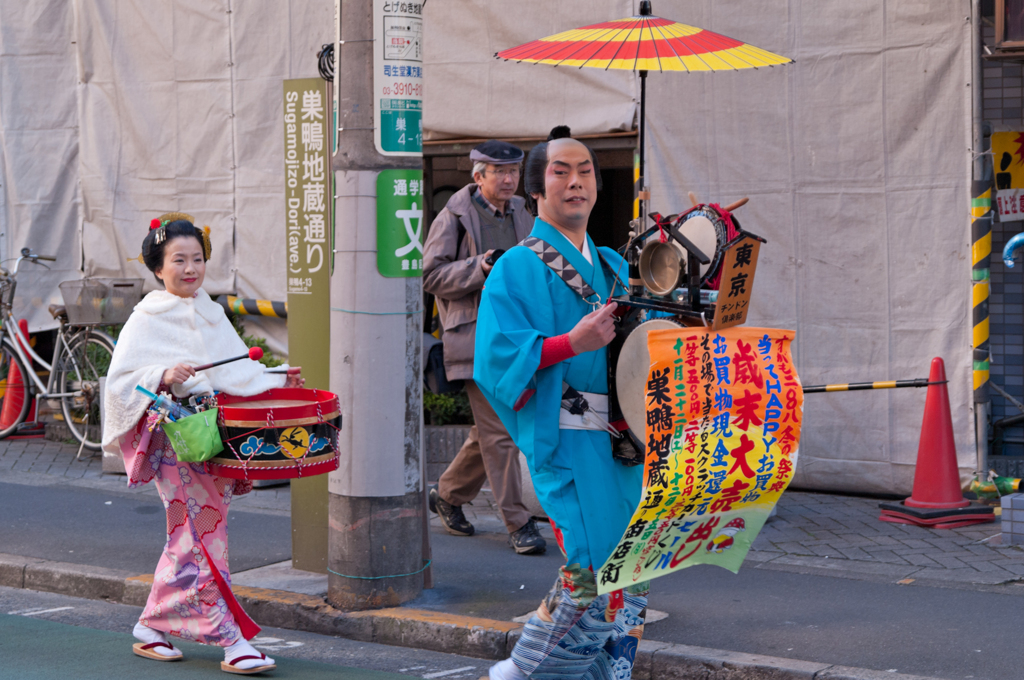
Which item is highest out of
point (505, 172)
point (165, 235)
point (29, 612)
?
point (505, 172)

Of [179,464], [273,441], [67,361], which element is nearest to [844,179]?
[273,441]

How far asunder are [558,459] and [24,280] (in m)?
7.90

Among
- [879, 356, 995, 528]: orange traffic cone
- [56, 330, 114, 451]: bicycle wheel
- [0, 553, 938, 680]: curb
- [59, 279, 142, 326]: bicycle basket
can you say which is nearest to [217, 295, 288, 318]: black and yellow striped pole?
[59, 279, 142, 326]: bicycle basket

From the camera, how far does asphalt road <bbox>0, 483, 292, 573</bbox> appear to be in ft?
21.9

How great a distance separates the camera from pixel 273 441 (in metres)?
4.67

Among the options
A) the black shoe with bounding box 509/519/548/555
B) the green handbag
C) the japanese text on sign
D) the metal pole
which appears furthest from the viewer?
the metal pole

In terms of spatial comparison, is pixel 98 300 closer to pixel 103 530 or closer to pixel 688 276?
pixel 103 530

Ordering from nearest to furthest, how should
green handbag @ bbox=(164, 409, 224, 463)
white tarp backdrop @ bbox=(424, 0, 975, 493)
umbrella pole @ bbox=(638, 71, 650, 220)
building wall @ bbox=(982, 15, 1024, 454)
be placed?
green handbag @ bbox=(164, 409, 224, 463), umbrella pole @ bbox=(638, 71, 650, 220), white tarp backdrop @ bbox=(424, 0, 975, 493), building wall @ bbox=(982, 15, 1024, 454)

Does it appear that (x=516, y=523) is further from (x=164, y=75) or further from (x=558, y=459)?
(x=164, y=75)

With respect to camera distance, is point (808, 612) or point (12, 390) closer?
point (808, 612)

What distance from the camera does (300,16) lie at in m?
9.20

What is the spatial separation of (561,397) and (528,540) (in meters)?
2.72

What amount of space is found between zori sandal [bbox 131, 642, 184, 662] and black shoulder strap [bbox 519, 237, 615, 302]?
2.38 meters

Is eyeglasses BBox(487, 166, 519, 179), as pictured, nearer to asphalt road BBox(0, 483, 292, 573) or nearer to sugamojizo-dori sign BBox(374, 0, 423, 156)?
sugamojizo-dori sign BBox(374, 0, 423, 156)
